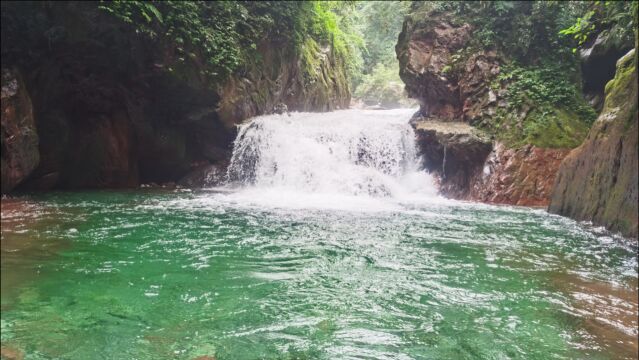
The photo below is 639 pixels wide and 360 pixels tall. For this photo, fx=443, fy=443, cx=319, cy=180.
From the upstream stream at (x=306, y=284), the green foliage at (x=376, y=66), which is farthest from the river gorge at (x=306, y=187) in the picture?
the green foliage at (x=376, y=66)

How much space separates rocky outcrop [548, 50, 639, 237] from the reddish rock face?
65.3 inches

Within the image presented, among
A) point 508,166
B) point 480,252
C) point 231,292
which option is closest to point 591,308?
point 480,252

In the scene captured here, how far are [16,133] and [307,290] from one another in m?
6.92

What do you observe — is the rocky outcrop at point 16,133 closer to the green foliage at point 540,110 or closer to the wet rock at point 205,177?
the wet rock at point 205,177

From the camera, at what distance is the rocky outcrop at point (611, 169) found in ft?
19.3

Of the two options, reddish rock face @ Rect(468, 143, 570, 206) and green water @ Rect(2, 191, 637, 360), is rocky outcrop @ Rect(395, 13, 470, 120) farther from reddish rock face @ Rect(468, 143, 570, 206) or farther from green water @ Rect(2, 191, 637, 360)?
green water @ Rect(2, 191, 637, 360)

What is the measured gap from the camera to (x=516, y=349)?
2654 millimetres

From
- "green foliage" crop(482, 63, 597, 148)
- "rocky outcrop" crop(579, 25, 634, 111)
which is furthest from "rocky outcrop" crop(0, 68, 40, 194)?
"rocky outcrop" crop(579, 25, 634, 111)

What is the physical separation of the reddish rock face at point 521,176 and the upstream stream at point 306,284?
2347mm

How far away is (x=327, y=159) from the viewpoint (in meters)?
11.8

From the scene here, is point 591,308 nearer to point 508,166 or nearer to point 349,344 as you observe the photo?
point 349,344

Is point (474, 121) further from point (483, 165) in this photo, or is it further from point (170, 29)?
point (170, 29)

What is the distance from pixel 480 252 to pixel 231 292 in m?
2.91

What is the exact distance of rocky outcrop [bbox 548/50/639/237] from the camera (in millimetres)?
5883
